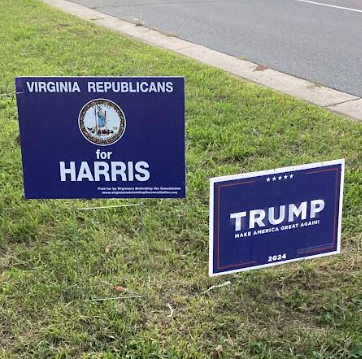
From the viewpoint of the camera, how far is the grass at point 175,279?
8.13 feet

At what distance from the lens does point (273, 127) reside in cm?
460

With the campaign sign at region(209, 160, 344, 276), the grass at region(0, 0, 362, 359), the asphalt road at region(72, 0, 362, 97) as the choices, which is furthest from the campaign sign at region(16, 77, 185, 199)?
the asphalt road at region(72, 0, 362, 97)

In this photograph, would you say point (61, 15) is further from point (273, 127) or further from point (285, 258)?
point (285, 258)

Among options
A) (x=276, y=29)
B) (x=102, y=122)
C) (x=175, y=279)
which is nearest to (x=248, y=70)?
(x=276, y=29)

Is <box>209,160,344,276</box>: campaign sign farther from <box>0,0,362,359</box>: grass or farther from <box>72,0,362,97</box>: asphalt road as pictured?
<box>72,0,362,97</box>: asphalt road

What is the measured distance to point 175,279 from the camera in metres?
2.89

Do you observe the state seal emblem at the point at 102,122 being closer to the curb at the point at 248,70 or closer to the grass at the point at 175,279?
the grass at the point at 175,279

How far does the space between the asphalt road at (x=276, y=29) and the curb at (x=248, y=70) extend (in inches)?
8.8

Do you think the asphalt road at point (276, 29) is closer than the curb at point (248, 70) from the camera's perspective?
No

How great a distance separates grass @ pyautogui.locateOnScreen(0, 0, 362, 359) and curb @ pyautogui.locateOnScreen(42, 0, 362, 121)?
0.98 metres

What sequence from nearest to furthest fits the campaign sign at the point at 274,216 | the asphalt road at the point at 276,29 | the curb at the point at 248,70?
the campaign sign at the point at 274,216 → the curb at the point at 248,70 → the asphalt road at the point at 276,29

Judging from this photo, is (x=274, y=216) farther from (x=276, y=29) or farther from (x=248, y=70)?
(x=276, y=29)

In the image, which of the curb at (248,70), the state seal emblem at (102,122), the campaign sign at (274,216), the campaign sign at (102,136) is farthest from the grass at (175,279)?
the curb at (248,70)

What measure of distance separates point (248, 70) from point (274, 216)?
444cm
